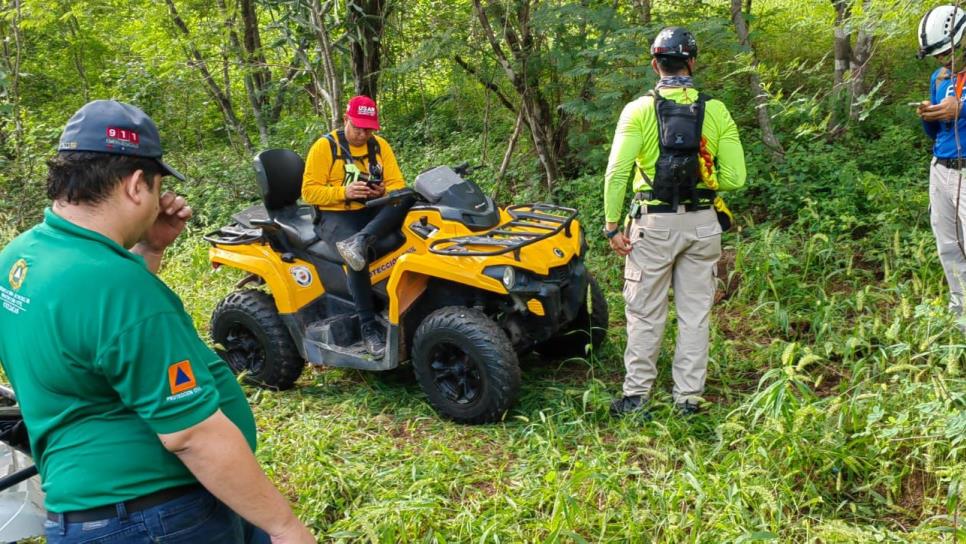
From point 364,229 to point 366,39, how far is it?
4811mm

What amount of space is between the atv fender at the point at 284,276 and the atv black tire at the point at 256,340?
0.15 meters

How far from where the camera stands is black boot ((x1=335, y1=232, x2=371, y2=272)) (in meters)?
4.59

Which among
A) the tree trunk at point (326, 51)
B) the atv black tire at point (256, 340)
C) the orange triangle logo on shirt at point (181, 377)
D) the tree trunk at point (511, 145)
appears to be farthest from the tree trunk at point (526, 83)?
the orange triangle logo on shirt at point (181, 377)

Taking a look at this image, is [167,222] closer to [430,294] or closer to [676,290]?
[430,294]

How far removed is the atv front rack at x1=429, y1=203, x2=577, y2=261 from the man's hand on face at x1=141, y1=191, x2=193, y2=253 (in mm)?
2067

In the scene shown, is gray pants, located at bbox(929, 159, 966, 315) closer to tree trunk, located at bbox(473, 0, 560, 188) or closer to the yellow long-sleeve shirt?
the yellow long-sleeve shirt

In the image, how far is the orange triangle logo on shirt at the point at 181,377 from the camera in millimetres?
1619

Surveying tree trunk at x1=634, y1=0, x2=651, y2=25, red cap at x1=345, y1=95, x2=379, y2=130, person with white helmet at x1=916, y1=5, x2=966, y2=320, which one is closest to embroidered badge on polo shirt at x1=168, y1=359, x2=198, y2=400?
red cap at x1=345, y1=95, x2=379, y2=130

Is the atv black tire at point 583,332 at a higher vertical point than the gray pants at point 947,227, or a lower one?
lower

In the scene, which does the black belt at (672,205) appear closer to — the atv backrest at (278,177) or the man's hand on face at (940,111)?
the man's hand on face at (940,111)

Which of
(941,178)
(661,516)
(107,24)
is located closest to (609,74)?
(941,178)

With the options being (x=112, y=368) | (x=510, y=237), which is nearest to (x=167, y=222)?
(x=112, y=368)

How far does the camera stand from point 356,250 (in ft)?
15.0

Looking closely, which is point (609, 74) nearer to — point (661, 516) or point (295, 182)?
point (295, 182)
